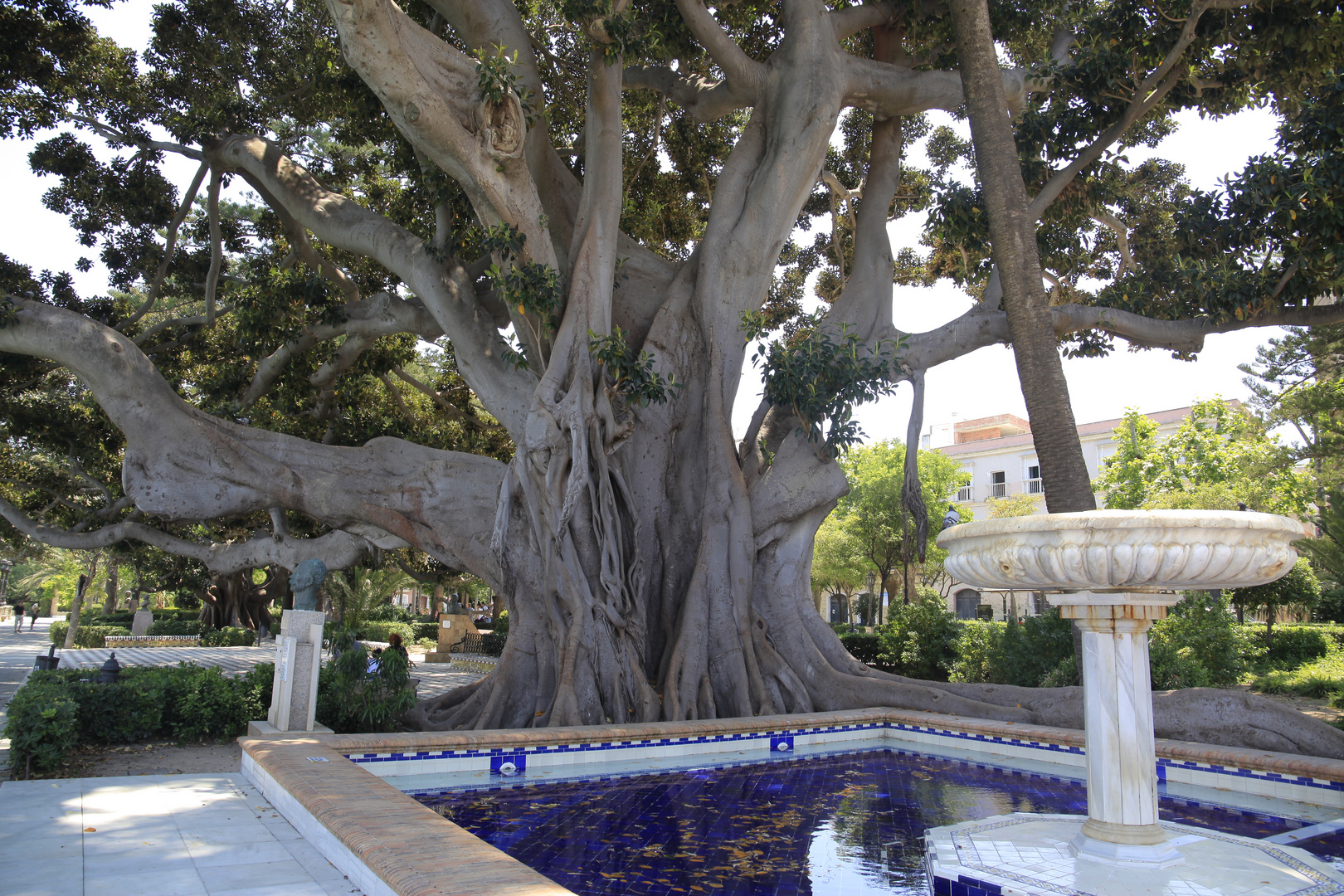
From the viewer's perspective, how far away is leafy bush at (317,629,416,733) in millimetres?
8055

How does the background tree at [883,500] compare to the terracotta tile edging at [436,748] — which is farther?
the background tree at [883,500]

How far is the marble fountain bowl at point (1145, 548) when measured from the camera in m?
3.82

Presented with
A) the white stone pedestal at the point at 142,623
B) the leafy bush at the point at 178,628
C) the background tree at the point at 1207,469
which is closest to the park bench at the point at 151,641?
the white stone pedestal at the point at 142,623

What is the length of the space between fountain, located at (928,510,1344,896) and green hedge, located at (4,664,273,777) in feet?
21.9

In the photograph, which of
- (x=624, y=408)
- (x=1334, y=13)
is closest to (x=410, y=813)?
(x=624, y=408)

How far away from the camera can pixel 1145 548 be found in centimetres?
386

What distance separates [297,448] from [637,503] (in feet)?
13.9

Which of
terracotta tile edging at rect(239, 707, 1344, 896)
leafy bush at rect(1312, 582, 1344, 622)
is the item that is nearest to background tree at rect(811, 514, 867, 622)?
leafy bush at rect(1312, 582, 1344, 622)

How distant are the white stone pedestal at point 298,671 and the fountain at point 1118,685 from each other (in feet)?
17.2

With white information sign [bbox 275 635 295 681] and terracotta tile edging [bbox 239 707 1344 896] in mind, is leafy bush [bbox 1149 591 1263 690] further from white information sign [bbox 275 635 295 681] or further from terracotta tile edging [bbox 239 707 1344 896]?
white information sign [bbox 275 635 295 681]

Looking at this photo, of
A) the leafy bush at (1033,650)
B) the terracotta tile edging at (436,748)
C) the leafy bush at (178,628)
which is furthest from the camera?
the leafy bush at (178,628)

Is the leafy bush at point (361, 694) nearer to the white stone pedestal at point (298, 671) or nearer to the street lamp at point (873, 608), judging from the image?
the white stone pedestal at point (298, 671)

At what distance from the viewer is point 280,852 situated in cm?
445

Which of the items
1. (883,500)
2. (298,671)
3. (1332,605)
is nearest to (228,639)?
(298,671)
